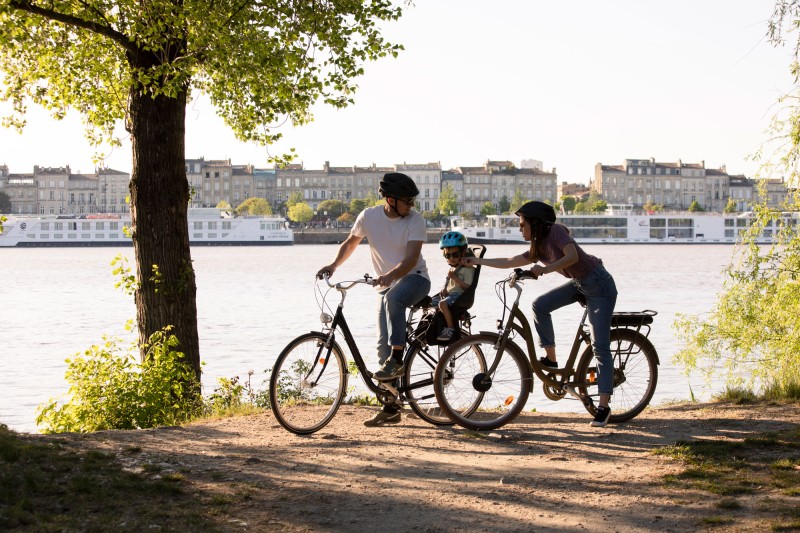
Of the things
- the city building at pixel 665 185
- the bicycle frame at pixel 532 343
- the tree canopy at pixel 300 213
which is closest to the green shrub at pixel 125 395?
the bicycle frame at pixel 532 343

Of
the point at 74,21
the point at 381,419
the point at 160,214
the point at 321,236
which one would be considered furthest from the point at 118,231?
the point at 381,419

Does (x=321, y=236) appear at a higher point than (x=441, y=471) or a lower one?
higher

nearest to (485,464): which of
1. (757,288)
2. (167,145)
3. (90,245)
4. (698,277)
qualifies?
(167,145)

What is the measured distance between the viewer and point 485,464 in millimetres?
5594

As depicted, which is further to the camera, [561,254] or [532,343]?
[561,254]

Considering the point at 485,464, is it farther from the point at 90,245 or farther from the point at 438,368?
the point at 90,245

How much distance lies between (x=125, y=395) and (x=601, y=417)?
3.72m

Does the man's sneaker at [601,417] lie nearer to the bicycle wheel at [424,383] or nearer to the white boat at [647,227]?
the bicycle wheel at [424,383]

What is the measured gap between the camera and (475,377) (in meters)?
6.42

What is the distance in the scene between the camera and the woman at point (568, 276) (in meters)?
6.37

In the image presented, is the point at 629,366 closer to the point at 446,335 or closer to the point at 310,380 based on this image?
the point at 446,335

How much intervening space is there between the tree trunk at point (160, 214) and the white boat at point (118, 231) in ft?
349

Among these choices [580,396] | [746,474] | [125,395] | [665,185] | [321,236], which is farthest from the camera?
[665,185]

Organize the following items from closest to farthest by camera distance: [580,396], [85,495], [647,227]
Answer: [85,495] < [580,396] < [647,227]
